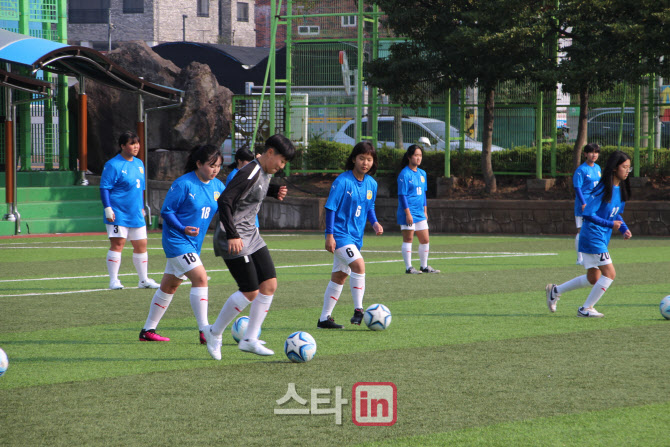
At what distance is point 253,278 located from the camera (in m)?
6.61

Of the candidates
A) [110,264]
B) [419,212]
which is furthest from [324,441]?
[419,212]

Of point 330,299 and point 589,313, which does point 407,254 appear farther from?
point 330,299

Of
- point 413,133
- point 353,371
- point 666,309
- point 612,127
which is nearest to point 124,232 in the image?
point 353,371

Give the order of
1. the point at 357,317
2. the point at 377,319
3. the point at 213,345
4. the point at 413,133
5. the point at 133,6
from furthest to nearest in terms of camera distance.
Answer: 1. the point at 133,6
2. the point at 413,133
3. the point at 357,317
4. the point at 377,319
5. the point at 213,345

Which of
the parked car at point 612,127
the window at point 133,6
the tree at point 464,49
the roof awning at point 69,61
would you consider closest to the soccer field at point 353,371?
the roof awning at point 69,61

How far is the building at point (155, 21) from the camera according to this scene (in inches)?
2408

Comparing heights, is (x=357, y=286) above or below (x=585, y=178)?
below

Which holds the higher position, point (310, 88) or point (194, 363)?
point (310, 88)

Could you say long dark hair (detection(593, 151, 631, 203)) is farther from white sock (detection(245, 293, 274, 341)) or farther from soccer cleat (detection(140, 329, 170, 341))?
soccer cleat (detection(140, 329, 170, 341))

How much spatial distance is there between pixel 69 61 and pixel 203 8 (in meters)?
45.7

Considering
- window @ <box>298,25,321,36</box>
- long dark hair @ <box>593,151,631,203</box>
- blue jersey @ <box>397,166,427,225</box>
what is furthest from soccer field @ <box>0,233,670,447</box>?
window @ <box>298,25,321,36</box>

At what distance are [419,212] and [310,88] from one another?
458 inches

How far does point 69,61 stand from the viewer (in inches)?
814

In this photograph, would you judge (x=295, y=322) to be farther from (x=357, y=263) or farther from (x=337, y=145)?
(x=337, y=145)
